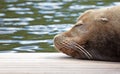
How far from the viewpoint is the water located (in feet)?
21.7

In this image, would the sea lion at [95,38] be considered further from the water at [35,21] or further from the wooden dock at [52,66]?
the water at [35,21]

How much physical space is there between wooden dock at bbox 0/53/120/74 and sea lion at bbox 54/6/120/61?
0.09 meters

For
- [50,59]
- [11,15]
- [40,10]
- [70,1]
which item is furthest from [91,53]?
[70,1]

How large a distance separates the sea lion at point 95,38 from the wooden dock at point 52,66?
0.30 ft

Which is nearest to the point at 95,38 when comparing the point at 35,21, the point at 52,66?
the point at 52,66

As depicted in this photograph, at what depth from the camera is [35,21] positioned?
8641 mm

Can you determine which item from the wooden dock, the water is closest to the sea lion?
the wooden dock

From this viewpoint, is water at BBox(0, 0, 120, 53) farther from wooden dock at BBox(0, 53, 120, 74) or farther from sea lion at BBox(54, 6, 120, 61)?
wooden dock at BBox(0, 53, 120, 74)

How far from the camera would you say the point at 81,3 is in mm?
11070

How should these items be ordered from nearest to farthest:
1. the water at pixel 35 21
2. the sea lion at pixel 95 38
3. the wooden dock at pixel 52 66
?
1. the wooden dock at pixel 52 66
2. the sea lion at pixel 95 38
3. the water at pixel 35 21

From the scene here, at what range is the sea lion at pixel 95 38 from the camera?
12.3ft

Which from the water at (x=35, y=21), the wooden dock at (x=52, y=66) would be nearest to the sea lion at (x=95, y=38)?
the wooden dock at (x=52, y=66)

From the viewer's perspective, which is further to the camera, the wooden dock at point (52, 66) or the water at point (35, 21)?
the water at point (35, 21)

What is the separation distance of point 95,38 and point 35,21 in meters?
4.88
